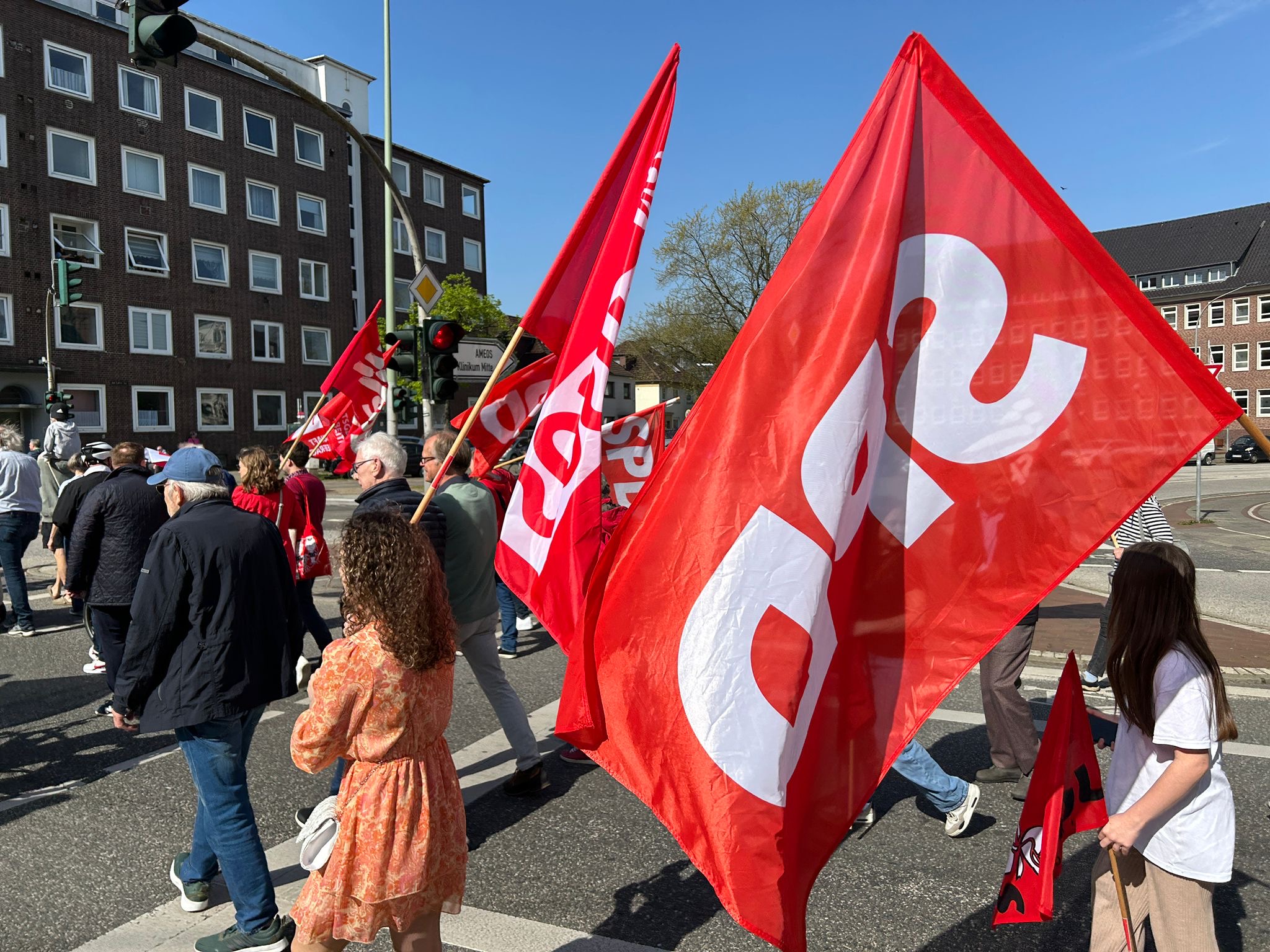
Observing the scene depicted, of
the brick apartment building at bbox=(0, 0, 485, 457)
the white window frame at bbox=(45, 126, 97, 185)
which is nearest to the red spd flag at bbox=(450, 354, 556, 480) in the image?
the brick apartment building at bbox=(0, 0, 485, 457)

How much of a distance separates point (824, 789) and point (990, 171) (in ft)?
5.49

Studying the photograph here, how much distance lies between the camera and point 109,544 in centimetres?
631

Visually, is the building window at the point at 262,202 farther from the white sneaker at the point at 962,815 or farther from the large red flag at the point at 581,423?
the white sneaker at the point at 962,815

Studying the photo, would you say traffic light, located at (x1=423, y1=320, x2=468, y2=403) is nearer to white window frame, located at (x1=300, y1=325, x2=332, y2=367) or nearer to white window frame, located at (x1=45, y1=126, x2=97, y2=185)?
white window frame, located at (x1=45, y1=126, x2=97, y2=185)

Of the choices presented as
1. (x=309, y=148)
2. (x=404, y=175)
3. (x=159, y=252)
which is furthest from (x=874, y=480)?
(x=404, y=175)

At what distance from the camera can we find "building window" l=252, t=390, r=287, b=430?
38938mm

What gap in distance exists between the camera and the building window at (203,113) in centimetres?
3638

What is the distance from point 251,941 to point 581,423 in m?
2.15

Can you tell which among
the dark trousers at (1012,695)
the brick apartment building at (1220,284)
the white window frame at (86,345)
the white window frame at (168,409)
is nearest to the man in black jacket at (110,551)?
the dark trousers at (1012,695)

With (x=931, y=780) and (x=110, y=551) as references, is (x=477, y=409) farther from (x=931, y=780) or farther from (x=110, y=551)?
(x=110, y=551)

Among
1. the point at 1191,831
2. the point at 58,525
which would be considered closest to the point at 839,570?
the point at 1191,831

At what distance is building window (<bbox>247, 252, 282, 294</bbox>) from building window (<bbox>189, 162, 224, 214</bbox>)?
A: 2223mm

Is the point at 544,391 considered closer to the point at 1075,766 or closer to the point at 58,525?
the point at 1075,766

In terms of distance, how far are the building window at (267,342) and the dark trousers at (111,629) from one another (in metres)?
34.9
